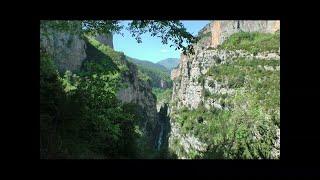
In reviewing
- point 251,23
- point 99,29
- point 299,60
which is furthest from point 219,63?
point 299,60

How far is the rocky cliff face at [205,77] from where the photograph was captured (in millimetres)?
45562

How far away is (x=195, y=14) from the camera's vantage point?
3223 millimetres

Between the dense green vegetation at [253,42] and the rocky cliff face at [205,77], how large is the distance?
2.52 ft

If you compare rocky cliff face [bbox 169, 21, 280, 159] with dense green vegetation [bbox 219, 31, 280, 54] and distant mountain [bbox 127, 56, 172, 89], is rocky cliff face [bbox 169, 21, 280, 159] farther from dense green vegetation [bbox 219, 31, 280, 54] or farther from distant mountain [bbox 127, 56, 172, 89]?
distant mountain [bbox 127, 56, 172, 89]

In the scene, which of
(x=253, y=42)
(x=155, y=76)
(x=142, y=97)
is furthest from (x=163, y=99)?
(x=253, y=42)

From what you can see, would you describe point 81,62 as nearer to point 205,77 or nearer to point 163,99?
point 205,77

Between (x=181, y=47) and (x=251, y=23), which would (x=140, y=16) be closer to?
(x=181, y=47)

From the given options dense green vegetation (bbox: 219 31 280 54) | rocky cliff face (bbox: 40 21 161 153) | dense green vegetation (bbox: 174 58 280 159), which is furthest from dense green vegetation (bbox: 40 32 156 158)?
dense green vegetation (bbox: 219 31 280 54)

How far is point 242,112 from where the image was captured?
40.2 m

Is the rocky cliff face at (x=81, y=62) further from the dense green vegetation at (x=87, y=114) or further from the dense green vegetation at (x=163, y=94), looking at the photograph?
the dense green vegetation at (x=163, y=94)

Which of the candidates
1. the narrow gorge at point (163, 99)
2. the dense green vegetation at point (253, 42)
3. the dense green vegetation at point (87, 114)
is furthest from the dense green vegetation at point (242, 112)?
the dense green vegetation at point (87, 114)

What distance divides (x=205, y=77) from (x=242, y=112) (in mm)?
14661

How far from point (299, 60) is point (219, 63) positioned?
5053 cm

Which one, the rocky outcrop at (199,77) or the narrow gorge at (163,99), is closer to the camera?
the narrow gorge at (163,99)
